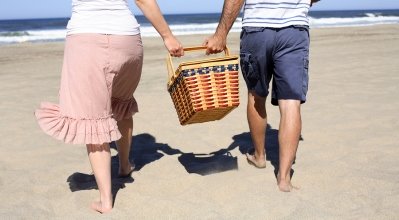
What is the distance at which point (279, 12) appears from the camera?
283 centimetres

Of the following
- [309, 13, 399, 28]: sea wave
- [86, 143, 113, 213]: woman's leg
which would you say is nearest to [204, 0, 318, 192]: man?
[86, 143, 113, 213]: woman's leg

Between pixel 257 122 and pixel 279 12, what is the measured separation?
86 centimetres

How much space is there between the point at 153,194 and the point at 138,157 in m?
0.85

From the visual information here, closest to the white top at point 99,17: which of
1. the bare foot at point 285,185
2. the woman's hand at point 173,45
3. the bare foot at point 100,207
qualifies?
the woman's hand at point 173,45

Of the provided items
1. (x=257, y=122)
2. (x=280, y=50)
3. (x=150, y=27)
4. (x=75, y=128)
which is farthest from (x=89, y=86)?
(x=150, y=27)

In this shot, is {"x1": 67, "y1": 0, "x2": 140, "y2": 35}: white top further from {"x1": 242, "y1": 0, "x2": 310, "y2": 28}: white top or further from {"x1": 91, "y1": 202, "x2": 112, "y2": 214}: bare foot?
{"x1": 91, "y1": 202, "x2": 112, "y2": 214}: bare foot

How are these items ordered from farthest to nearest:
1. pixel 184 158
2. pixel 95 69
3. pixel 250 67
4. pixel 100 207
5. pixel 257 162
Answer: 1. pixel 184 158
2. pixel 257 162
3. pixel 250 67
4. pixel 100 207
5. pixel 95 69

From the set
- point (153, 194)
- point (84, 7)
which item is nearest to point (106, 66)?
point (84, 7)

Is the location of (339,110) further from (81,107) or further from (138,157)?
(81,107)

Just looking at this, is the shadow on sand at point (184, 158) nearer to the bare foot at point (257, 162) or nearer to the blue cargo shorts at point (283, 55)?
the bare foot at point (257, 162)

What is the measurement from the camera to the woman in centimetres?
253

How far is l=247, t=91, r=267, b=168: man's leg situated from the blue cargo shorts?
0.34 m

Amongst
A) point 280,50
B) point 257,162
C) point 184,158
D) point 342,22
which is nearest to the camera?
point 280,50

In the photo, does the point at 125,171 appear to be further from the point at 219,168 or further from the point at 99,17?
the point at 99,17
